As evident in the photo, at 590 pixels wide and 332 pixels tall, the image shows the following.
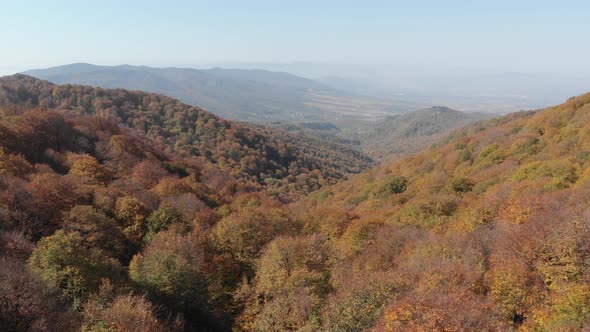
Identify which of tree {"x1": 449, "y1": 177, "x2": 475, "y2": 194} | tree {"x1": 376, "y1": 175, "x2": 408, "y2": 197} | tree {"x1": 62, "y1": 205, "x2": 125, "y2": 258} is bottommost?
tree {"x1": 376, "y1": 175, "x2": 408, "y2": 197}

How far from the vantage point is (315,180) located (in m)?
117

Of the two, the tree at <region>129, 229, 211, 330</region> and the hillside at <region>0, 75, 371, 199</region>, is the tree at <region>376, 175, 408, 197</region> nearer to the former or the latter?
the hillside at <region>0, 75, 371, 199</region>

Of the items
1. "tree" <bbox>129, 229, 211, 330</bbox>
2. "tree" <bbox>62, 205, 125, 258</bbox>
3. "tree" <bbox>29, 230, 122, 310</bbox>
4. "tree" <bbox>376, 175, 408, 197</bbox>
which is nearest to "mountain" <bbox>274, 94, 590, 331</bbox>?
"tree" <bbox>129, 229, 211, 330</bbox>

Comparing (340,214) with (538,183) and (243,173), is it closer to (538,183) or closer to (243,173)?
(538,183)

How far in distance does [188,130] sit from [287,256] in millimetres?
104993

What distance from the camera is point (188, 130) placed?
122m

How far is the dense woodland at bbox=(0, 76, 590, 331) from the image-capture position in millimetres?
15289

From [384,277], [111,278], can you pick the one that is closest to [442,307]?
[384,277]

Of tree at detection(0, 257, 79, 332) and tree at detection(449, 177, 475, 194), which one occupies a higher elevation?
tree at detection(0, 257, 79, 332)

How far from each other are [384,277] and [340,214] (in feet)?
62.1

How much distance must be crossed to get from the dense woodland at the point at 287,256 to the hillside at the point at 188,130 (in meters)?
57.6

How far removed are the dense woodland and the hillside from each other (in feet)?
189

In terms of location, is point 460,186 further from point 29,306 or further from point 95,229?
point 29,306

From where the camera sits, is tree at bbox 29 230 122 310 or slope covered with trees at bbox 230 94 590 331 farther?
tree at bbox 29 230 122 310
